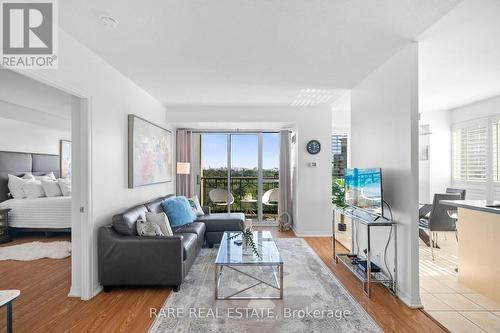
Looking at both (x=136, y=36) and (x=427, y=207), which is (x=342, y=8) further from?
(x=427, y=207)

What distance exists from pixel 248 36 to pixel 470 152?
5.38m

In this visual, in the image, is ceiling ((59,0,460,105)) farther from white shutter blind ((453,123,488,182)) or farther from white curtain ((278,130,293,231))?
white shutter blind ((453,123,488,182))

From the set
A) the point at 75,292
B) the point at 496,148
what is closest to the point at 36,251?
the point at 75,292

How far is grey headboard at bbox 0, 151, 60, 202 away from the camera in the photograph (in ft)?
16.4

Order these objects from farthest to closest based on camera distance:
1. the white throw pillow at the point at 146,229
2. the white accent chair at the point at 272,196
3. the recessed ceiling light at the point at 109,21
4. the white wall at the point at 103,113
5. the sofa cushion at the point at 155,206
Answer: the white accent chair at the point at 272,196, the sofa cushion at the point at 155,206, the white throw pillow at the point at 146,229, the white wall at the point at 103,113, the recessed ceiling light at the point at 109,21

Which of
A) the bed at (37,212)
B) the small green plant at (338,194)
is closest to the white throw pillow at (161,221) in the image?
the bed at (37,212)

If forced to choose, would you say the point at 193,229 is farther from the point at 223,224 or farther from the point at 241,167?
the point at 241,167

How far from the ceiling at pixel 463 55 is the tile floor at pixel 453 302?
259 centimetres

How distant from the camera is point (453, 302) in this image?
2.55 m

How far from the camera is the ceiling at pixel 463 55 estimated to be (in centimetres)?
216

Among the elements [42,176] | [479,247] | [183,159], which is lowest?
[479,247]

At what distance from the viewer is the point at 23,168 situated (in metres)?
5.37

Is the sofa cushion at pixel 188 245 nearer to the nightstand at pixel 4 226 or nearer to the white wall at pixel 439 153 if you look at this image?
the nightstand at pixel 4 226

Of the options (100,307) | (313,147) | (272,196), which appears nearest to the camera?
(100,307)
